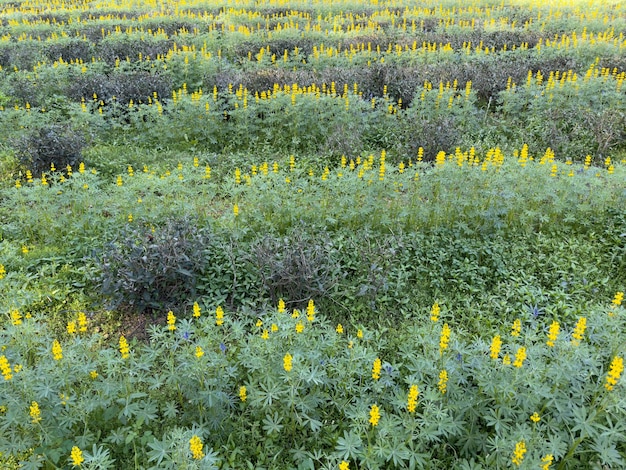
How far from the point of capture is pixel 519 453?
2316 millimetres

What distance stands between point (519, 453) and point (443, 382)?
0.55 m

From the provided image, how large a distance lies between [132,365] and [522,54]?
986 centimetres

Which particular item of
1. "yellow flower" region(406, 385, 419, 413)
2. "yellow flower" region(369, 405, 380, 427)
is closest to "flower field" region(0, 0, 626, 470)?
"yellow flower" region(369, 405, 380, 427)

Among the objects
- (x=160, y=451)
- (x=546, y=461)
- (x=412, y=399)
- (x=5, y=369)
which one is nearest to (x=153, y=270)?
(x=5, y=369)

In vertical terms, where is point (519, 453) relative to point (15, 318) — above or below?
below

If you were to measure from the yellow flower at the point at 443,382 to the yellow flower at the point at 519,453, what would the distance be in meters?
0.47

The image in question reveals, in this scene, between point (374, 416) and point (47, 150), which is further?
point (47, 150)

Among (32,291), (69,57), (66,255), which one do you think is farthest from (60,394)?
(69,57)

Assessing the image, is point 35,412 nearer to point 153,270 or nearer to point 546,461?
point 153,270

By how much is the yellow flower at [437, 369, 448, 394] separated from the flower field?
0.04 m

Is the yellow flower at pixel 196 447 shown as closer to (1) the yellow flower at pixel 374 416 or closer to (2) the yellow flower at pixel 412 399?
(1) the yellow flower at pixel 374 416

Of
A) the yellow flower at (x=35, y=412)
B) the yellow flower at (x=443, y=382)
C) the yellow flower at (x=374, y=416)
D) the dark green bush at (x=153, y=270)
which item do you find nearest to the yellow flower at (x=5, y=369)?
the yellow flower at (x=35, y=412)

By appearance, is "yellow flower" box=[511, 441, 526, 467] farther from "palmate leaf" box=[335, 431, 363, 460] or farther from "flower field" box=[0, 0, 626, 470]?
"palmate leaf" box=[335, 431, 363, 460]

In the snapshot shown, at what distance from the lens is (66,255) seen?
4.71 m
